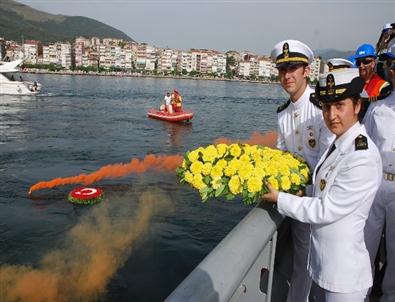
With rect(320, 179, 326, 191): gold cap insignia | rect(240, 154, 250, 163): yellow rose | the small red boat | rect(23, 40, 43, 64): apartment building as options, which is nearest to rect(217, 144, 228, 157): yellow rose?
rect(240, 154, 250, 163): yellow rose

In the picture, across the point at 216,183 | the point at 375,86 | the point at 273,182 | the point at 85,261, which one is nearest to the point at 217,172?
the point at 216,183

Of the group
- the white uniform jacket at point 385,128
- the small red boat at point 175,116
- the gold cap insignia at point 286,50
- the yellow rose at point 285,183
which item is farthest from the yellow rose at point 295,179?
the small red boat at point 175,116

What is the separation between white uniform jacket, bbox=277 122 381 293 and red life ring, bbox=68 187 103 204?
32.2 ft

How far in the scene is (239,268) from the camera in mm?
1613

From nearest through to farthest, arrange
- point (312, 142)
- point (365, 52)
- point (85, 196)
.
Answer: point (312, 142) < point (365, 52) < point (85, 196)

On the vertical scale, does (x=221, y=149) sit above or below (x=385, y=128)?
below

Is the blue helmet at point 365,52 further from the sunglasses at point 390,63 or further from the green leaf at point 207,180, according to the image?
the green leaf at point 207,180

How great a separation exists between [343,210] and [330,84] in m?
0.74

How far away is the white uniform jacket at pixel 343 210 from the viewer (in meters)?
2.14

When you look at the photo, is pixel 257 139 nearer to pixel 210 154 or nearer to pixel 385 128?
pixel 385 128

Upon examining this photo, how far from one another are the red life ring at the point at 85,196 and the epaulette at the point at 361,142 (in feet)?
33.2

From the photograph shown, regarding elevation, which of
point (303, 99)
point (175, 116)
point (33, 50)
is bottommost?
point (175, 116)

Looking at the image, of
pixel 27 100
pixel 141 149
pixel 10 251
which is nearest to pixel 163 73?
pixel 27 100

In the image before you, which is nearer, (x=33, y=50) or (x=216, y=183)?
(x=216, y=183)
